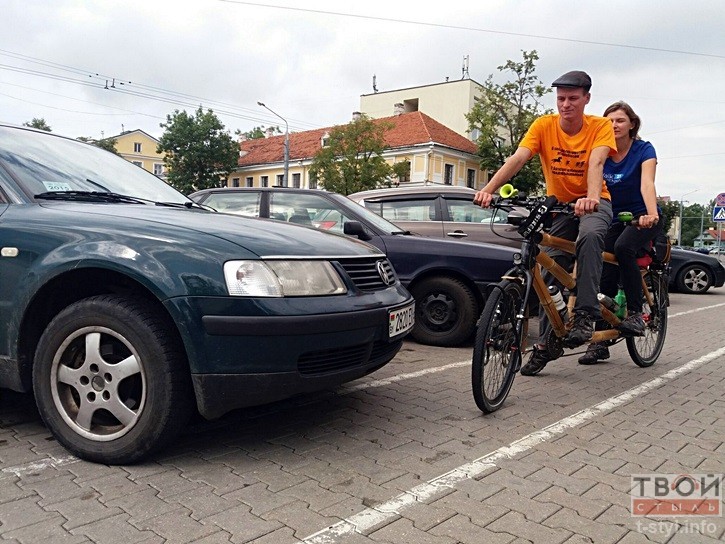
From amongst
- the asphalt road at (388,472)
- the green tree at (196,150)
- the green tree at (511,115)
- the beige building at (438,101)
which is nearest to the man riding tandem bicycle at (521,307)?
the asphalt road at (388,472)

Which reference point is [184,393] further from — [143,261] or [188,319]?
[143,261]

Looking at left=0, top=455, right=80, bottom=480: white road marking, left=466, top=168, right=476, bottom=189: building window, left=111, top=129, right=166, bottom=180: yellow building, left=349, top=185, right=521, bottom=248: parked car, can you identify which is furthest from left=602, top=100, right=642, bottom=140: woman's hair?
left=111, top=129, right=166, bottom=180: yellow building

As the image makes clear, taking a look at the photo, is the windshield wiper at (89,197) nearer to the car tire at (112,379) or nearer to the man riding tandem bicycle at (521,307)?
the car tire at (112,379)

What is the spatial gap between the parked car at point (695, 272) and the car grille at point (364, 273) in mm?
12885

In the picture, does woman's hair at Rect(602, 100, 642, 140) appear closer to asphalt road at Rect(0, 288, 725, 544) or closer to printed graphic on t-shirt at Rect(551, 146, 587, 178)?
printed graphic on t-shirt at Rect(551, 146, 587, 178)

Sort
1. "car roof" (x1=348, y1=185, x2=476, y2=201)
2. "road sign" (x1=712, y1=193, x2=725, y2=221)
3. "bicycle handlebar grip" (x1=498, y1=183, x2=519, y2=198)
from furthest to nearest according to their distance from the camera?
"road sign" (x1=712, y1=193, x2=725, y2=221) → "car roof" (x1=348, y1=185, x2=476, y2=201) → "bicycle handlebar grip" (x1=498, y1=183, x2=519, y2=198)

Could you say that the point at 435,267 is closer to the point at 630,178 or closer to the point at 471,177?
the point at 630,178

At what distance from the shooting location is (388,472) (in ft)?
8.86

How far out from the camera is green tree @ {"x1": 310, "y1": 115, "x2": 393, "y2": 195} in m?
35.4

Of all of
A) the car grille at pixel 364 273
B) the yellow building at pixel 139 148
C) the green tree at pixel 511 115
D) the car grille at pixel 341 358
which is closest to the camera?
the car grille at pixel 341 358

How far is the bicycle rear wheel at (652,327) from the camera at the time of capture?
5.08 m

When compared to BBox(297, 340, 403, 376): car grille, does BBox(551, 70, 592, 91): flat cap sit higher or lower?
higher
